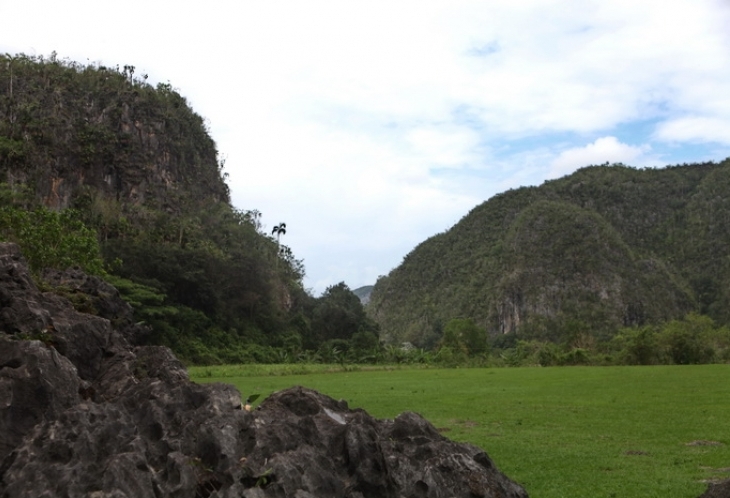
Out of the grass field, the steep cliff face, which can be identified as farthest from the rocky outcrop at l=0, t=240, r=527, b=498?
the steep cliff face

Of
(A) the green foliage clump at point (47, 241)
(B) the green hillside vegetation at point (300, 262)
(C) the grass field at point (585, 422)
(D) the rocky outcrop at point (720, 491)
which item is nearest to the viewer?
(D) the rocky outcrop at point (720, 491)

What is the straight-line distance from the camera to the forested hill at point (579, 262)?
11281cm

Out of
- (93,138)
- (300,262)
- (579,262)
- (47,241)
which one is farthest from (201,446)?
(579,262)

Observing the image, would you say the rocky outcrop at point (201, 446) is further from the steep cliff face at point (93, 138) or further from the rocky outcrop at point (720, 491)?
the steep cliff face at point (93, 138)

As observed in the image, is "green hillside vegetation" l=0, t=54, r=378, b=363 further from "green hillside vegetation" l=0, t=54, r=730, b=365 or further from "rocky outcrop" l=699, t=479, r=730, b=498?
"rocky outcrop" l=699, t=479, r=730, b=498

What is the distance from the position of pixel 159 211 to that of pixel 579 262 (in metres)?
73.7

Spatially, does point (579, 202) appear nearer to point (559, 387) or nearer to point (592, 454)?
point (559, 387)

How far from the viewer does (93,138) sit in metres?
81.1

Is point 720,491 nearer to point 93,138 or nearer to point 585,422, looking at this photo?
point 585,422

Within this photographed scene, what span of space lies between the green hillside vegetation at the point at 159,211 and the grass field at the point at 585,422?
27135 mm

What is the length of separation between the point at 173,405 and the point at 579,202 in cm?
15318

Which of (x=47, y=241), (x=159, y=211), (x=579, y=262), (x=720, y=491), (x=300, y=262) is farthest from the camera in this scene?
(x=579, y=262)

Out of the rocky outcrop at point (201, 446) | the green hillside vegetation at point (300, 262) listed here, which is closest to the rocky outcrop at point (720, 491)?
the rocky outcrop at point (201, 446)

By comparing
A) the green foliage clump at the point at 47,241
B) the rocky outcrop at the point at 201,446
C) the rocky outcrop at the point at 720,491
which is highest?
the green foliage clump at the point at 47,241
